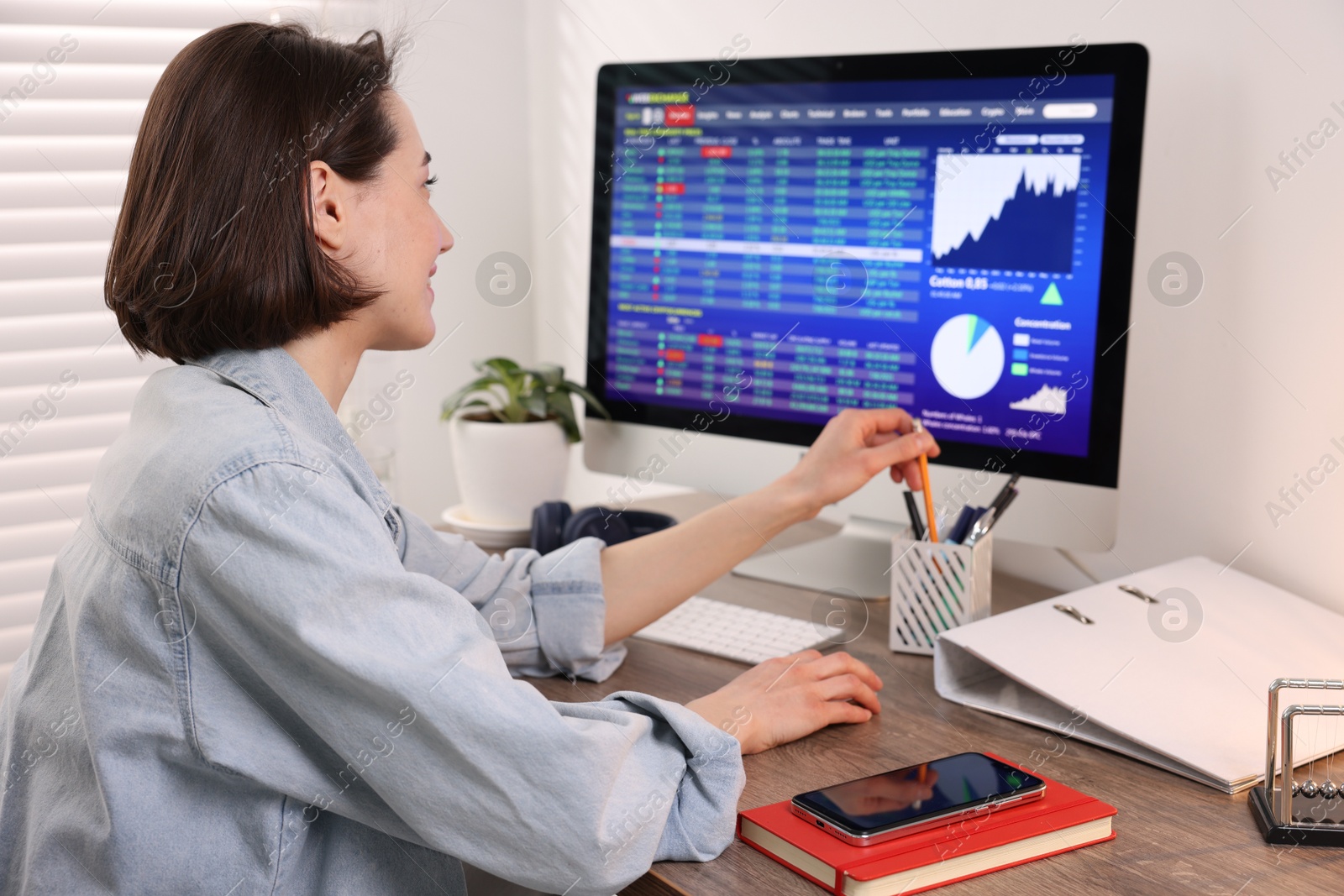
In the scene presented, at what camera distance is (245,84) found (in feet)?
2.63

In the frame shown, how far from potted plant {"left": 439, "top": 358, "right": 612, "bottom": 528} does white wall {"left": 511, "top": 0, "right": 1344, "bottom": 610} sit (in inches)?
24.7

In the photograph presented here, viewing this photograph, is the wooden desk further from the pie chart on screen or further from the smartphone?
the pie chart on screen

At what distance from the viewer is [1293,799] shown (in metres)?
0.71

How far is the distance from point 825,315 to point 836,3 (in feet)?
1.79

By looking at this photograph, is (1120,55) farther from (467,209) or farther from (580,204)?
(467,209)

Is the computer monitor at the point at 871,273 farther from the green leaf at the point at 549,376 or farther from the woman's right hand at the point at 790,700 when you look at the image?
the woman's right hand at the point at 790,700

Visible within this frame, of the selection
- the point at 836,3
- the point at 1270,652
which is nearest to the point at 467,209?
the point at 836,3

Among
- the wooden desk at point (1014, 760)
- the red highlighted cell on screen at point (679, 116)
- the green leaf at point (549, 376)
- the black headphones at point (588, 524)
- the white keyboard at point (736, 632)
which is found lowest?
the wooden desk at point (1014, 760)

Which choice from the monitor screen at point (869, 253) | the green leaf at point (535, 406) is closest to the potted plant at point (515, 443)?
the green leaf at point (535, 406)

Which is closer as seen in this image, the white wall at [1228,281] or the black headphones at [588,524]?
the white wall at [1228,281]

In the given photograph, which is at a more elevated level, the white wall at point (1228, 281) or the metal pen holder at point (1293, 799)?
the white wall at point (1228, 281)

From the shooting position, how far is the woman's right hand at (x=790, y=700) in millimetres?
830

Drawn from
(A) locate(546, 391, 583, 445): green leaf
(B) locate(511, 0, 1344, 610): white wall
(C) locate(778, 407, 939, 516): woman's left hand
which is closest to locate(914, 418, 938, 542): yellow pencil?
(C) locate(778, 407, 939, 516): woman's left hand

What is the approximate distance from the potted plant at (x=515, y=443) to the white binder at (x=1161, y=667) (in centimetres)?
65
